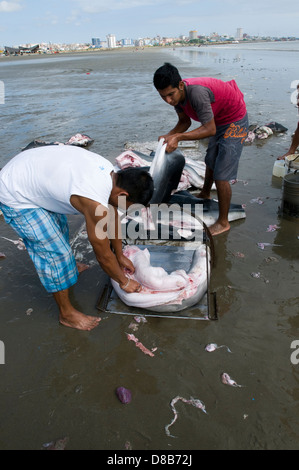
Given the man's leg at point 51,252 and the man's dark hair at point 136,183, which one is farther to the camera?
the man's leg at point 51,252

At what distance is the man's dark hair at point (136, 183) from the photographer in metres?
2.04

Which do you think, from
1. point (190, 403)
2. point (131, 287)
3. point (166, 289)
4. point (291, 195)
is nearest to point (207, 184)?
point (291, 195)

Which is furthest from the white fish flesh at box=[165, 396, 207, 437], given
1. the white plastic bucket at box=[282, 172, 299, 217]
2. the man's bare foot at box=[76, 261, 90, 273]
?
the white plastic bucket at box=[282, 172, 299, 217]

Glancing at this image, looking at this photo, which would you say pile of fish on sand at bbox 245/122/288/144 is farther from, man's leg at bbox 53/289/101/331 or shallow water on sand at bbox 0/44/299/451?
man's leg at bbox 53/289/101/331

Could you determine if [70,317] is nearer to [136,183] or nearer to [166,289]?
[166,289]

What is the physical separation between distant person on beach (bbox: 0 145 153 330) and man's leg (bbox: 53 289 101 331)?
0.41 feet

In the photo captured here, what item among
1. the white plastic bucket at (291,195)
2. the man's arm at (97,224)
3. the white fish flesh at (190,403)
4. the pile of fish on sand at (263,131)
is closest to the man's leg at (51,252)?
the man's arm at (97,224)

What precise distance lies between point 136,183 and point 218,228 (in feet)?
7.36

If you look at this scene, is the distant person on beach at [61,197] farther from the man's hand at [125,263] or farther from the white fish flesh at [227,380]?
the white fish flesh at [227,380]

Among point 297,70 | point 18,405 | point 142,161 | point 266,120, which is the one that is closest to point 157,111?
point 266,120

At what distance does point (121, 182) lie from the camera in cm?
209

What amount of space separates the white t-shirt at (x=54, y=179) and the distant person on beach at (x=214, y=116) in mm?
1321

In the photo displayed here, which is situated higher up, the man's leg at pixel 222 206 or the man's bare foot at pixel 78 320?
the man's leg at pixel 222 206

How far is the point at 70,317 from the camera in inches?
106
